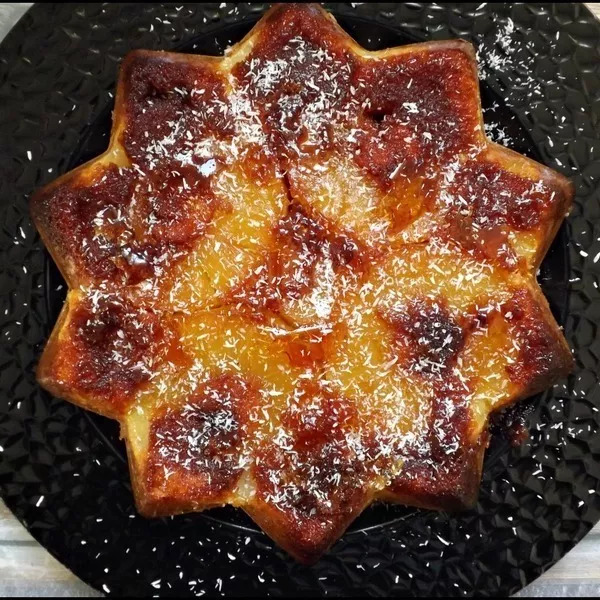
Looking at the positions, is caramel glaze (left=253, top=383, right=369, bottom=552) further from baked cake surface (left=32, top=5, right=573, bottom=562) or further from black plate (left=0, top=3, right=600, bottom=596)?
black plate (left=0, top=3, right=600, bottom=596)

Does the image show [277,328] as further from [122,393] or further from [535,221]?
[535,221]

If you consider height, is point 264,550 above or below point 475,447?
below

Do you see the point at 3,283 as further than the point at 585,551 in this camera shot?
No

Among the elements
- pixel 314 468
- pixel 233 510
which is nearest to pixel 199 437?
pixel 314 468

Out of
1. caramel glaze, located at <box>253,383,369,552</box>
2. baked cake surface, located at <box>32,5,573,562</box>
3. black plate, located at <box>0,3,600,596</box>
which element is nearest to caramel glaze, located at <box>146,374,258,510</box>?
baked cake surface, located at <box>32,5,573,562</box>

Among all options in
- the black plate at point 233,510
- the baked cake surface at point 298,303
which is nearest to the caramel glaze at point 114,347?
the baked cake surface at point 298,303

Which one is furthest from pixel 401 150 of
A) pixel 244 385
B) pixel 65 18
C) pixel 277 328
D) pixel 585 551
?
→ pixel 585 551

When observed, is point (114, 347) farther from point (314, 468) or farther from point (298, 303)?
point (314, 468)
